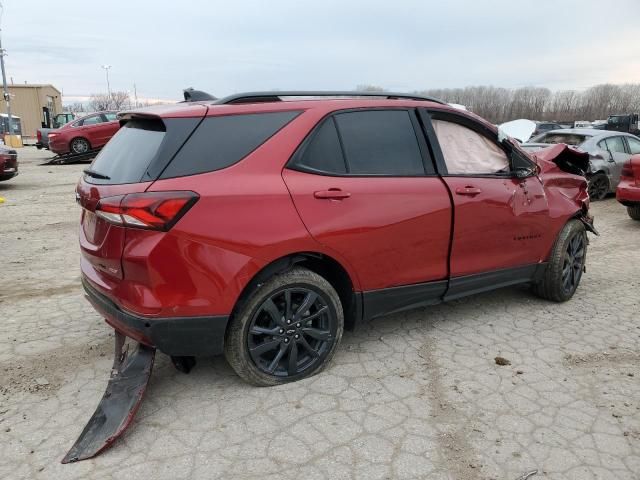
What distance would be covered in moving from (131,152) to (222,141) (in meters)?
0.56

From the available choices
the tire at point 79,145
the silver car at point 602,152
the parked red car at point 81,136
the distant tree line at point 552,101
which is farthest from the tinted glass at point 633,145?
the distant tree line at point 552,101

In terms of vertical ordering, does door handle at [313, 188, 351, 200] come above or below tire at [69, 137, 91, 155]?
above

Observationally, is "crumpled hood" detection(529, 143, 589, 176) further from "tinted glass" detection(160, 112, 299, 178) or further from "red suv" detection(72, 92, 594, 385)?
"tinted glass" detection(160, 112, 299, 178)

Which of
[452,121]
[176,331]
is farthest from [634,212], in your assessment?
[176,331]

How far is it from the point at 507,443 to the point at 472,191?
5.91 ft

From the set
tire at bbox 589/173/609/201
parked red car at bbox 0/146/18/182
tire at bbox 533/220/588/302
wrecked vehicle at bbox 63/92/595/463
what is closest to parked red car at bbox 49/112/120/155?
parked red car at bbox 0/146/18/182

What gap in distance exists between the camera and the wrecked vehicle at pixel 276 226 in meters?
2.74

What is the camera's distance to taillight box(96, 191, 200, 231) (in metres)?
2.65

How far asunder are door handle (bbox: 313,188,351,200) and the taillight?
762 millimetres

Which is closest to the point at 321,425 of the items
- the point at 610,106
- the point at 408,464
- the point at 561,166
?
the point at 408,464

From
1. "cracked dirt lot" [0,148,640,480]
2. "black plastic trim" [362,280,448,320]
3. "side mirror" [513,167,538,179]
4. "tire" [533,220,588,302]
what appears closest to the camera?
"cracked dirt lot" [0,148,640,480]

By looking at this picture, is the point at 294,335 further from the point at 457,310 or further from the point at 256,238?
the point at 457,310

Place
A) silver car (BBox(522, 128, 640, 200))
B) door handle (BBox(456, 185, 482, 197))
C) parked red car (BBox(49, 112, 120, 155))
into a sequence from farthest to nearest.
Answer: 1. parked red car (BBox(49, 112, 120, 155))
2. silver car (BBox(522, 128, 640, 200))
3. door handle (BBox(456, 185, 482, 197))

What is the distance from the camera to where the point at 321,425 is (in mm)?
2811
